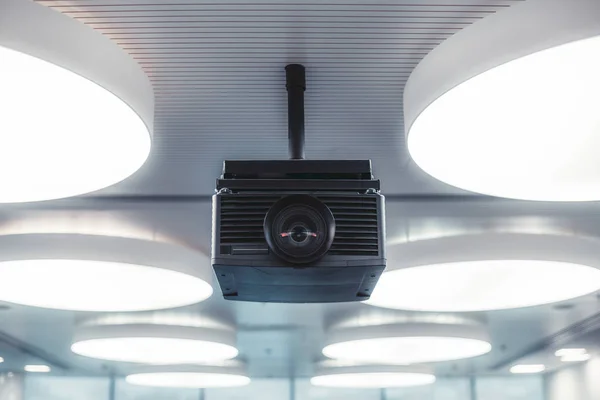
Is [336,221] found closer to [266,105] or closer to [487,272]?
[266,105]

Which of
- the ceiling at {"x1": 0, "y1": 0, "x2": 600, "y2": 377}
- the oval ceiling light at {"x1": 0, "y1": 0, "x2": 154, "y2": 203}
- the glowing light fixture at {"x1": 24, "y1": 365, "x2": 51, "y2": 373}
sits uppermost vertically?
the ceiling at {"x1": 0, "y1": 0, "x2": 600, "y2": 377}

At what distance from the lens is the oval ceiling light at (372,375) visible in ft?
37.7

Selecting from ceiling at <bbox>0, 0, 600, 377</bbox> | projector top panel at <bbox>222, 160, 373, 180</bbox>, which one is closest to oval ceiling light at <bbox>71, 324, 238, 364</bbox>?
ceiling at <bbox>0, 0, 600, 377</bbox>

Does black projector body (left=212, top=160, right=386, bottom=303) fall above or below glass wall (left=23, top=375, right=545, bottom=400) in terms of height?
below

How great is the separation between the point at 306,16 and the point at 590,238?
140 inches

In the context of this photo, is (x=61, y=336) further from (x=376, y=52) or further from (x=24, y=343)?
(x=376, y=52)

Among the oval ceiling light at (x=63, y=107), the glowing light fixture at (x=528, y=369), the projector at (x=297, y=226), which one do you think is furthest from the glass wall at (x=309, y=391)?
the projector at (x=297, y=226)

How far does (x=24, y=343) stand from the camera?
984cm

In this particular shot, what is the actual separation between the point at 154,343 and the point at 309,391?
265 inches

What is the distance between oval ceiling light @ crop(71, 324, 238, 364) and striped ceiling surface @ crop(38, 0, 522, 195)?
4.42 m

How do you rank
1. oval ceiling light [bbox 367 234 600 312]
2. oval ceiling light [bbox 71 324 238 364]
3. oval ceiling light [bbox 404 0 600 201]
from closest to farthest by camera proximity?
oval ceiling light [bbox 404 0 600 201]
oval ceiling light [bbox 367 234 600 312]
oval ceiling light [bbox 71 324 238 364]

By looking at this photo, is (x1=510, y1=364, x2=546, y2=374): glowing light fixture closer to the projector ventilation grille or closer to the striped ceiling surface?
the striped ceiling surface

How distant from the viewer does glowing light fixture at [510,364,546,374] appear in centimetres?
1280

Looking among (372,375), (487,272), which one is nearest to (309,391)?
(372,375)
